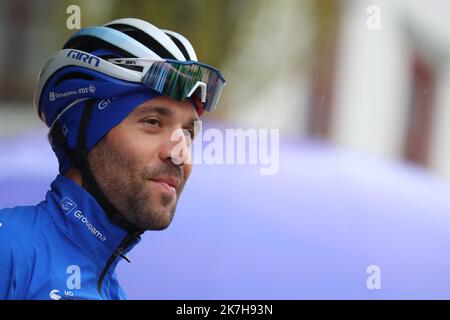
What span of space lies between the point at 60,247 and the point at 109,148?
1.09 ft

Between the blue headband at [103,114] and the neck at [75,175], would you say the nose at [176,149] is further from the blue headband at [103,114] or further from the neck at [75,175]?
the neck at [75,175]

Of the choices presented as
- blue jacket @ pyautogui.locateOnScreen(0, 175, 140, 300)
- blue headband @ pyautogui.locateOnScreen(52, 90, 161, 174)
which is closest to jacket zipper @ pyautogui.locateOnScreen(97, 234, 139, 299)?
blue jacket @ pyautogui.locateOnScreen(0, 175, 140, 300)

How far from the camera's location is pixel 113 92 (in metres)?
2.35

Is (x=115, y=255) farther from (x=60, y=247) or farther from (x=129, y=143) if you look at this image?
(x=129, y=143)

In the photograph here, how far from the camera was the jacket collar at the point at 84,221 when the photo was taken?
2.35m

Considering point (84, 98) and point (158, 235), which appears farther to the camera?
point (158, 235)

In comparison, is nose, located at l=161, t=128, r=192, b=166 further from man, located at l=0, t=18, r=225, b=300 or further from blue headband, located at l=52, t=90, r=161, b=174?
blue headband, located at l=52, t=90, r=161, b=174

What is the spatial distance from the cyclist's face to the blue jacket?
76 millimetres

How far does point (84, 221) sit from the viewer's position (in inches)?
92.9

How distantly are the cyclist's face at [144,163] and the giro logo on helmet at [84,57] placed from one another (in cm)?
19
